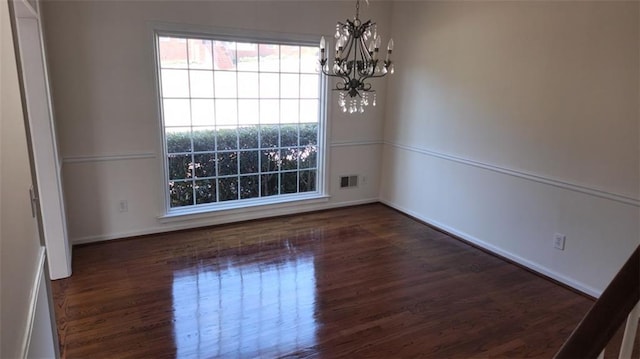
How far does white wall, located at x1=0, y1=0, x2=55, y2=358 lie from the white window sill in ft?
8.72

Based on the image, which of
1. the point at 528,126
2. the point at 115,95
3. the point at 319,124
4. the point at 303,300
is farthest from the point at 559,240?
the point at 115,95

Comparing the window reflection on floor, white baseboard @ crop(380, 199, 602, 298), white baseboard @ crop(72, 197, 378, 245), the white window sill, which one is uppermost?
the white window sill

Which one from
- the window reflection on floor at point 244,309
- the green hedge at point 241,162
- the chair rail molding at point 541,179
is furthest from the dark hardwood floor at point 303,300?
the chair rail molding at point 541,179

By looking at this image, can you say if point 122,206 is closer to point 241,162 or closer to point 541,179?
point 241,162

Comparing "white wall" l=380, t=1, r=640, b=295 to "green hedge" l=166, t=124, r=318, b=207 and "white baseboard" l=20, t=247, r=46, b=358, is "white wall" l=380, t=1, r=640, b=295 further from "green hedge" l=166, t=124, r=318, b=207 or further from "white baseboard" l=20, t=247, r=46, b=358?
"white baseboard" l=20, t=247, r=46, b=358

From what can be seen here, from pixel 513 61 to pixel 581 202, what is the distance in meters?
1.33

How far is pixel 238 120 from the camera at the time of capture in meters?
4.59

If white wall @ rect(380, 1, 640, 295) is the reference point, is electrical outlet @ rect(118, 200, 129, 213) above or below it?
below

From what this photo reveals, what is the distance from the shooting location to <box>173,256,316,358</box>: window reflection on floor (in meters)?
2.57

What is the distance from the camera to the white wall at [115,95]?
3625 millimetres

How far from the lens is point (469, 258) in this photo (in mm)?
3900

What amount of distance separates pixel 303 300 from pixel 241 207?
1904mm

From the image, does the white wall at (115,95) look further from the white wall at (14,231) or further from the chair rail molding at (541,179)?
the white wall at (14,231)

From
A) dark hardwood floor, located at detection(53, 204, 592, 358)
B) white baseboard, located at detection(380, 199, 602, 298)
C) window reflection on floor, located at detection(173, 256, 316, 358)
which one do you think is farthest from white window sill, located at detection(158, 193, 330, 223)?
white baseboard, located at detection(380, 199, 602, 298)
